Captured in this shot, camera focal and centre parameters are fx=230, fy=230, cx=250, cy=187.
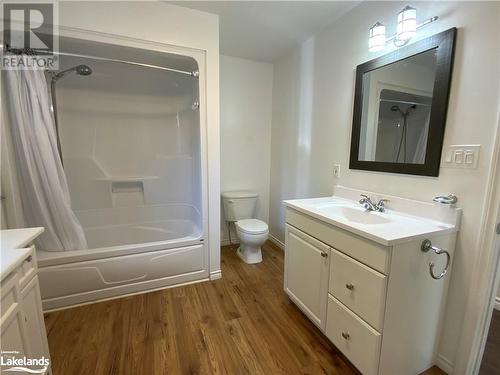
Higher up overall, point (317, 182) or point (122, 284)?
point (317, 182)

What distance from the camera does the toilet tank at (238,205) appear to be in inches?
109

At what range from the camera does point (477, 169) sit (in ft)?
3.81

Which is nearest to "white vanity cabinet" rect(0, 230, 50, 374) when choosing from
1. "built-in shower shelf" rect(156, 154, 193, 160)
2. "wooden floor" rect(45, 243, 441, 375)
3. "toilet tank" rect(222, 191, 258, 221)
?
"wooden floor" rect(45, 243, 441, 375)

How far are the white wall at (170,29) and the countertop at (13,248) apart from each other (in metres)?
1.28

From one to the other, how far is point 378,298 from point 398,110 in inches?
48.1

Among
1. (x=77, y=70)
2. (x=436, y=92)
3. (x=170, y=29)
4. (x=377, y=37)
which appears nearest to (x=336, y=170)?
(x=436, y=92)

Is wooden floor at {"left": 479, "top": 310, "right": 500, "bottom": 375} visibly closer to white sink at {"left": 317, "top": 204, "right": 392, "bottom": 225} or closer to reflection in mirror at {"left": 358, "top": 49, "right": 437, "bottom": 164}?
white sink at {"left": 317, "top": 204, "right": 392, "bottom": 225}

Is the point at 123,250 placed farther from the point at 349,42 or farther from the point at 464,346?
the point at 349,42

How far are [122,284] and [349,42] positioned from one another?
2.73 metres

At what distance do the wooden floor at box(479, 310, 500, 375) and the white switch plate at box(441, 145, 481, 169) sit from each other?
1.19 meters

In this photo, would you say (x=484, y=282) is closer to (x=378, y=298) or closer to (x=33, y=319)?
(x=378, y=298)

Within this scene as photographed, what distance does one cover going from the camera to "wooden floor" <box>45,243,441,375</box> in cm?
133

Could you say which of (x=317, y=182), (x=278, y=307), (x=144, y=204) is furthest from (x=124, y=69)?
(x=278, y=307)

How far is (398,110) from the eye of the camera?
157 cm
